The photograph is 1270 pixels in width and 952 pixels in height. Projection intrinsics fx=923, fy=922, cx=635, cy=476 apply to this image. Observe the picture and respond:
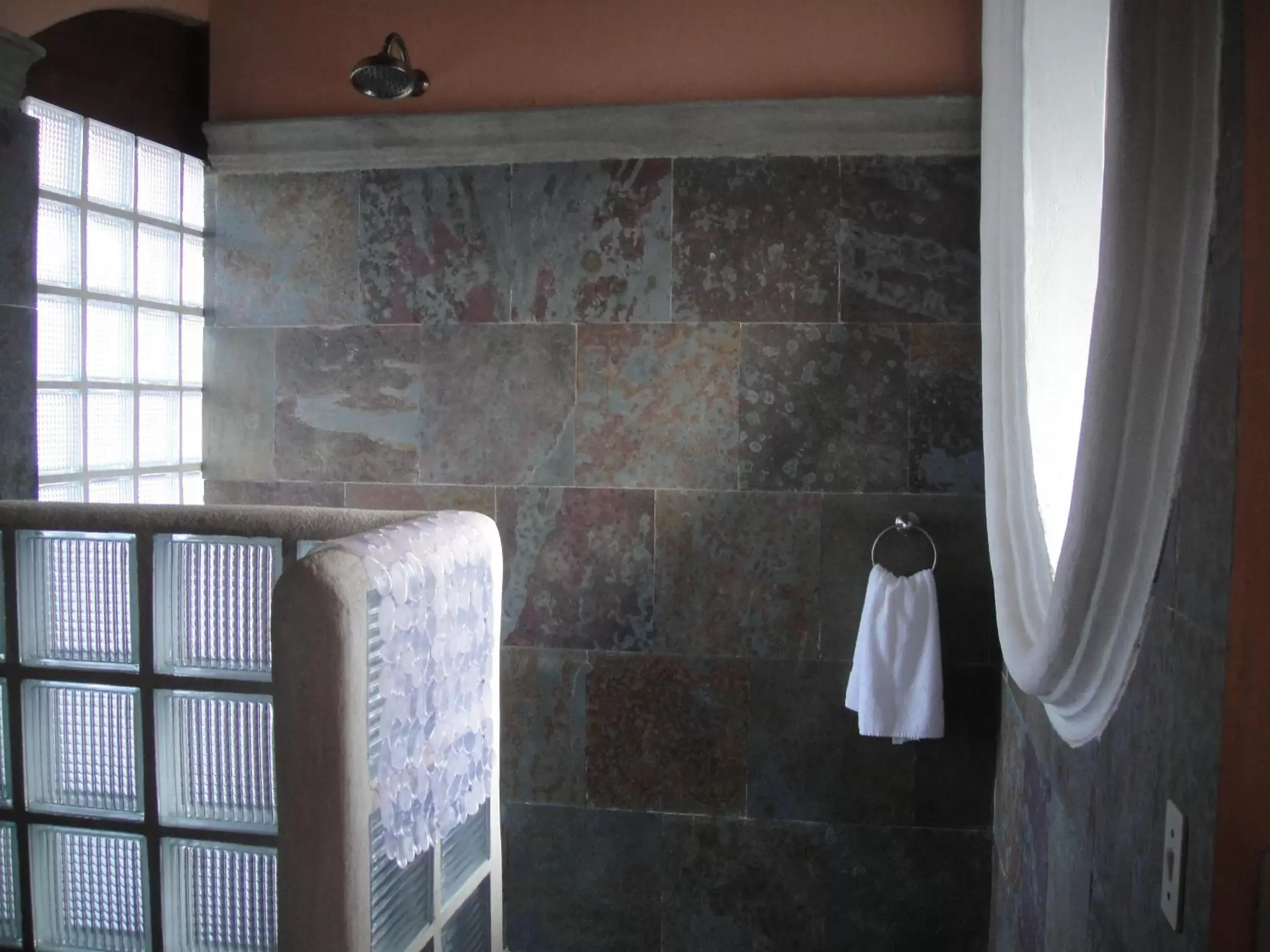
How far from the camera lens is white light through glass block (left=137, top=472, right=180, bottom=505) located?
254 cm

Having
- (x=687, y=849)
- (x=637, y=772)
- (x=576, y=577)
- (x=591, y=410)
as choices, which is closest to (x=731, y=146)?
(x=591, y=410)

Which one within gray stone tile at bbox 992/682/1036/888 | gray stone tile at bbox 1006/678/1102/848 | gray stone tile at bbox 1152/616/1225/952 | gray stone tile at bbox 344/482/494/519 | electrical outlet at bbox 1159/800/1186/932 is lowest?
gray stone tile at bbox 992/682/1036/888

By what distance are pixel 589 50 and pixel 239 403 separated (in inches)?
56.1

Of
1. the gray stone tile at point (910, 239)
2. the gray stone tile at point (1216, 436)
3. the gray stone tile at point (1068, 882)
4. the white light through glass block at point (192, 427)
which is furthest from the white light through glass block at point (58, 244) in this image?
the gray stone tile at point (1068, 882)

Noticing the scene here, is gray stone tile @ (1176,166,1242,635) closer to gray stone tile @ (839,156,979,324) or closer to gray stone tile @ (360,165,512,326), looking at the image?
gray stone tile @ (839,156,979,324)

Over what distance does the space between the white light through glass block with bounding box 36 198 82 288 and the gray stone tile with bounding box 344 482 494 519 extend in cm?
87

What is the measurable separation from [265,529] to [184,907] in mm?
587

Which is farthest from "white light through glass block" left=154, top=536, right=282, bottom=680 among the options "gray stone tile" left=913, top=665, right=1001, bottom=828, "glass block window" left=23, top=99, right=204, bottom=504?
"gray stone tile" left=913, top=665, right=1001, bottom=828

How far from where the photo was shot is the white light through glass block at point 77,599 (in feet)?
4.53

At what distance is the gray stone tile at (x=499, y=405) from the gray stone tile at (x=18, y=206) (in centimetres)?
94

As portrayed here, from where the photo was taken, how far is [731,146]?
2445 millimetres

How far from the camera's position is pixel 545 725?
2576 millimetres

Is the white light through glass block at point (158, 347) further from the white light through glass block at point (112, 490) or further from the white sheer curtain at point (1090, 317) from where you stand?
the white sheer curtain at point (1090, 317)

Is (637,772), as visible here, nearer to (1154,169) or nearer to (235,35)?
(1154,169)
